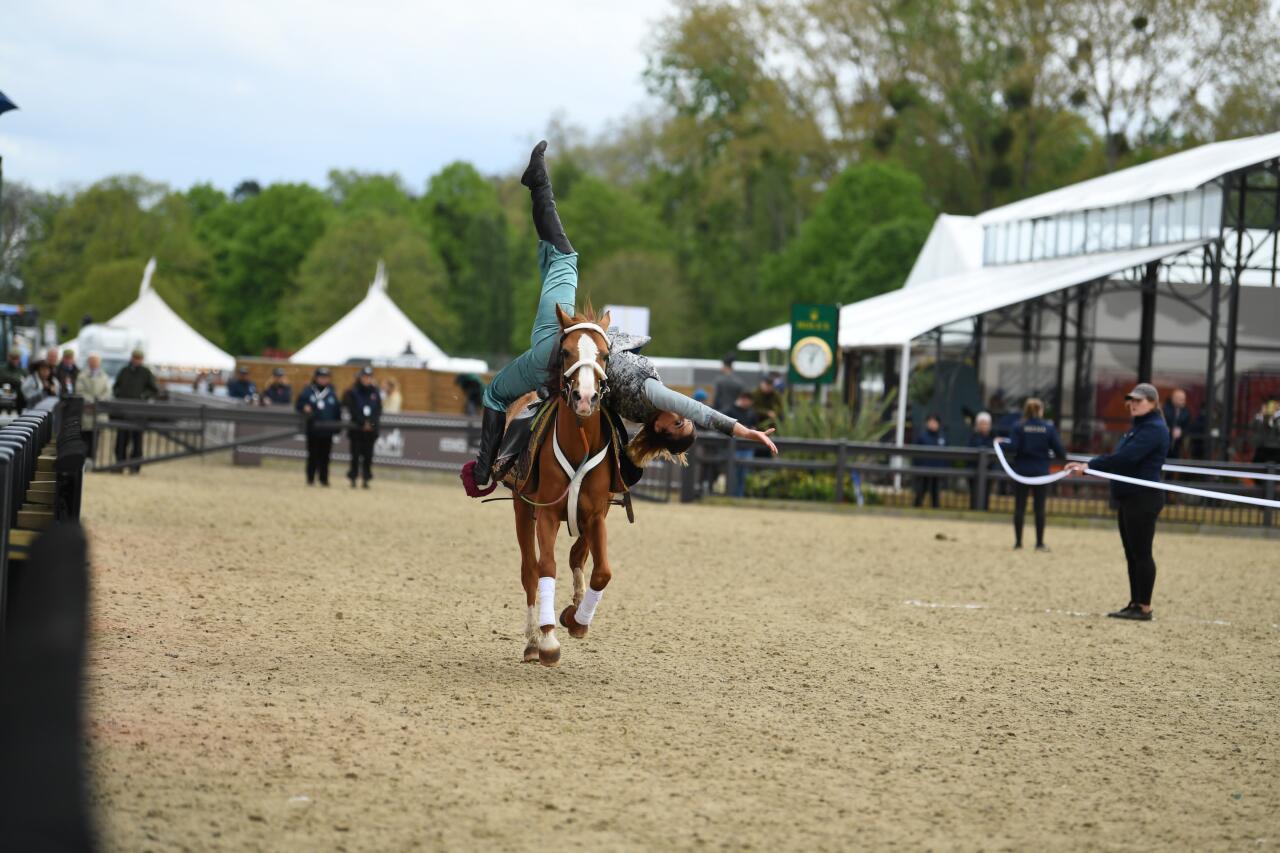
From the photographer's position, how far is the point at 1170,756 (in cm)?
802

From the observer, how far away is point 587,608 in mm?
9562

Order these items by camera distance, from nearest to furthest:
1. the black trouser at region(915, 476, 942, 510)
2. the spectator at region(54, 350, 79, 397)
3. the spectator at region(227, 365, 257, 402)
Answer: the spectator at region(54, 350, 79, 397), the black trouser at region(915, 476, 942, 510), the spectator at region(227, 365, 257, 402)

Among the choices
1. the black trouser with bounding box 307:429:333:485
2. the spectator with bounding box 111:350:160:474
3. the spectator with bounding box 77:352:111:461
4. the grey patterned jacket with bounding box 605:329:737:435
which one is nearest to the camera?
the grey patterned jacket with bounding box 605:329:737:435

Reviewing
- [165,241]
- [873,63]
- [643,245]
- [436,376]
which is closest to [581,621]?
[436,376]

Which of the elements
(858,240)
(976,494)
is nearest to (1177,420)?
(976,494)

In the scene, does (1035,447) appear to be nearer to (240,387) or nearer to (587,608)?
(587,608)

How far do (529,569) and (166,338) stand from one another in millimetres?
48523

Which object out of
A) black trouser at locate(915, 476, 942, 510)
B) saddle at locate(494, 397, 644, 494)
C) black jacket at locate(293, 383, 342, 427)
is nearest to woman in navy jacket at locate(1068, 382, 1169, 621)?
saddle at locate(494, 397, 644, 494)

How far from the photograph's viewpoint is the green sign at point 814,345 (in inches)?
1094

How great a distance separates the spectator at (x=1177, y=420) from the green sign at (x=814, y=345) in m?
5.93

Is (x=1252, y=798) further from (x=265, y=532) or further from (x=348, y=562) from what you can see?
(x=265, y=532)

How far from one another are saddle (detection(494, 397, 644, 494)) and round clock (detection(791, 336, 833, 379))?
18.7 metres

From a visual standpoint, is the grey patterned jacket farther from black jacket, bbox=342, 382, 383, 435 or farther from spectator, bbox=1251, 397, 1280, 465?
spectator, bbox=1251, 397, 1280, 465

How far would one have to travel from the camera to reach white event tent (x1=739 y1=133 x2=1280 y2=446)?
1166 inches
